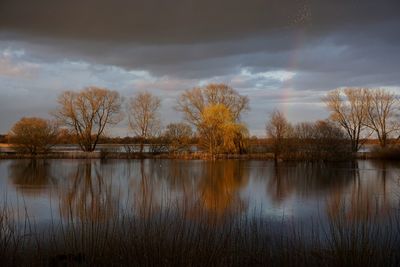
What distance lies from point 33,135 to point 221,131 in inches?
843

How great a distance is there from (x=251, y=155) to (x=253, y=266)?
37.6m

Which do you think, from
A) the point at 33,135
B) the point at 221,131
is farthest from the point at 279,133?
the point at 33,135

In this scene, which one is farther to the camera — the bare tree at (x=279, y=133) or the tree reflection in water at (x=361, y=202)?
the bare tree at (x=279, y=133)

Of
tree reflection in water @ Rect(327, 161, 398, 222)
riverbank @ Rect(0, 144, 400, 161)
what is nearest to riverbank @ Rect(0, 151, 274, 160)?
riverbank @ Rect(0, 144, 400, 161)

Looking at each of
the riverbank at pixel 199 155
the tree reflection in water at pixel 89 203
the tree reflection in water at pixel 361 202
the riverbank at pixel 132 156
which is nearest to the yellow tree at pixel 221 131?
the riverbank at pixel 199 155

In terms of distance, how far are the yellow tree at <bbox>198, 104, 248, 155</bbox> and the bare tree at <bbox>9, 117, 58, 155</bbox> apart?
18211 millimetres

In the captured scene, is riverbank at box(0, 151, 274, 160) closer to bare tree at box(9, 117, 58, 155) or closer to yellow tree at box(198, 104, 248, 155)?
bare tree at box(9, 117, 58, 155)

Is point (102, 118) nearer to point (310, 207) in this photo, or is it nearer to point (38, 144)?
point (38, 144)

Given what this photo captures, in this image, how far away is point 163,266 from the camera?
5453mm

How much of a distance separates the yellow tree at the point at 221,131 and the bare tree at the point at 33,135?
1821 cm

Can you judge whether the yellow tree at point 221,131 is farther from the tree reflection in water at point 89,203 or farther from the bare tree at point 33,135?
the tree reflection in water at point 89,203

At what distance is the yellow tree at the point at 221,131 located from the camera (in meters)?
44.0

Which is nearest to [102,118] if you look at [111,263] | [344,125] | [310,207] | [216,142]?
[216,142]

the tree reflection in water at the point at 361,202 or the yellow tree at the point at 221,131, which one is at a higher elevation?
the yellow tree at the point at 221,131
